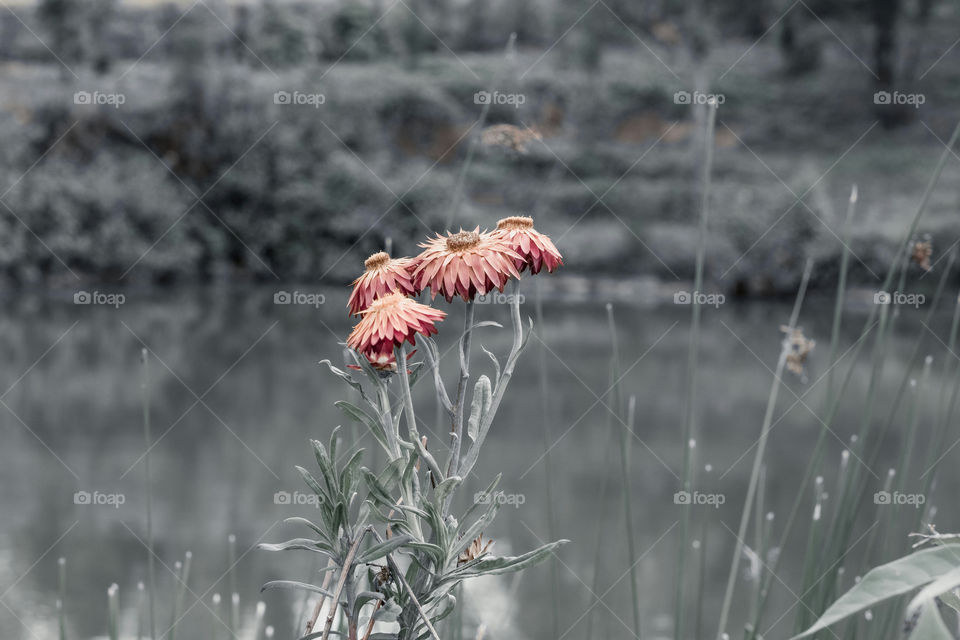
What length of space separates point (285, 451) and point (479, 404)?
20.3 ft

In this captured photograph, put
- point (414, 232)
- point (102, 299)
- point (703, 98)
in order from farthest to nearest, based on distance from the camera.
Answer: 1. point (414, 232)
2. point (102, 299)
3. point (703, 98)

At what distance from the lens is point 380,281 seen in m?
0.49

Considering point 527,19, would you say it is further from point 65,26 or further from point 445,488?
point 445,488

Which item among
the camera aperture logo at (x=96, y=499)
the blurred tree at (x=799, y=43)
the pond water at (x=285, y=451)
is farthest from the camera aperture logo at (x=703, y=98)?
the blurred tree at (x=799, y=43)

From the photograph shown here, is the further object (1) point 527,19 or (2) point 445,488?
(1) point 527,19

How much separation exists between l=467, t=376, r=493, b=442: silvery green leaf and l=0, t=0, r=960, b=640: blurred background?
386 millimetres

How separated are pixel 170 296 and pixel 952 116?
15266 mm

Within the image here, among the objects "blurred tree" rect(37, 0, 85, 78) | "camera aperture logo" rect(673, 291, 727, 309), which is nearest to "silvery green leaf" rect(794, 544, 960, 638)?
"camera aperture logo" rect(673, 291, 727, 309)

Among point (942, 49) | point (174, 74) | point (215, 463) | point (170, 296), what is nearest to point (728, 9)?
point (942, 49)

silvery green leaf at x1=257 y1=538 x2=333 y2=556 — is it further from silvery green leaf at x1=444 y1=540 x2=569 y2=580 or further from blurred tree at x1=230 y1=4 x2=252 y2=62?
blurred tree at x1=230 y1=4 x2=252 y2=62

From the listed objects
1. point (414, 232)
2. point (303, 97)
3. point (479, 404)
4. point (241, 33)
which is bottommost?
point (479, 404)

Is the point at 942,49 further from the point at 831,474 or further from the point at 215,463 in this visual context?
the point at 215,463

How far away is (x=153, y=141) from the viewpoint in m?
16.0

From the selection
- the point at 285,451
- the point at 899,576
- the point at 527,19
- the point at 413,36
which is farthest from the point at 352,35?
the point at 899,576
